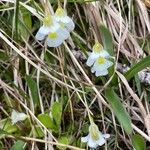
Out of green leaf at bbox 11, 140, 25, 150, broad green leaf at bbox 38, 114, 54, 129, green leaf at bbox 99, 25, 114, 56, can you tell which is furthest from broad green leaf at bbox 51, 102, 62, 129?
green leaf at bbox 99, 25, 114, 56

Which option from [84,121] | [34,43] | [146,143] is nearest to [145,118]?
[146,143]

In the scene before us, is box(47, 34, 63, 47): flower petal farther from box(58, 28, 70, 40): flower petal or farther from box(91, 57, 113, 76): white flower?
box(91, 57, 113, 76): white flower

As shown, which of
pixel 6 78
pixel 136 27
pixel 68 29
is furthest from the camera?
pixel 136 27

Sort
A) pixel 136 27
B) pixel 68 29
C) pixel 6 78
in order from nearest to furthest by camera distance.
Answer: pixel 68 29, pixel 6 78, pixel 136 27

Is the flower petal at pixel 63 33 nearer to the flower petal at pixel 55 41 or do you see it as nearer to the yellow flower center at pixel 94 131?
the flower petal at pixel 55 41

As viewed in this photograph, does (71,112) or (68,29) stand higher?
(68,29)

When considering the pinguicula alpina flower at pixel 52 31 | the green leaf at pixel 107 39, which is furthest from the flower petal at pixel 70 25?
the green leaf at pixel 107 39

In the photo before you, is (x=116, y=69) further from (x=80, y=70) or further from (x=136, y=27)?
(x=136, y=27)
